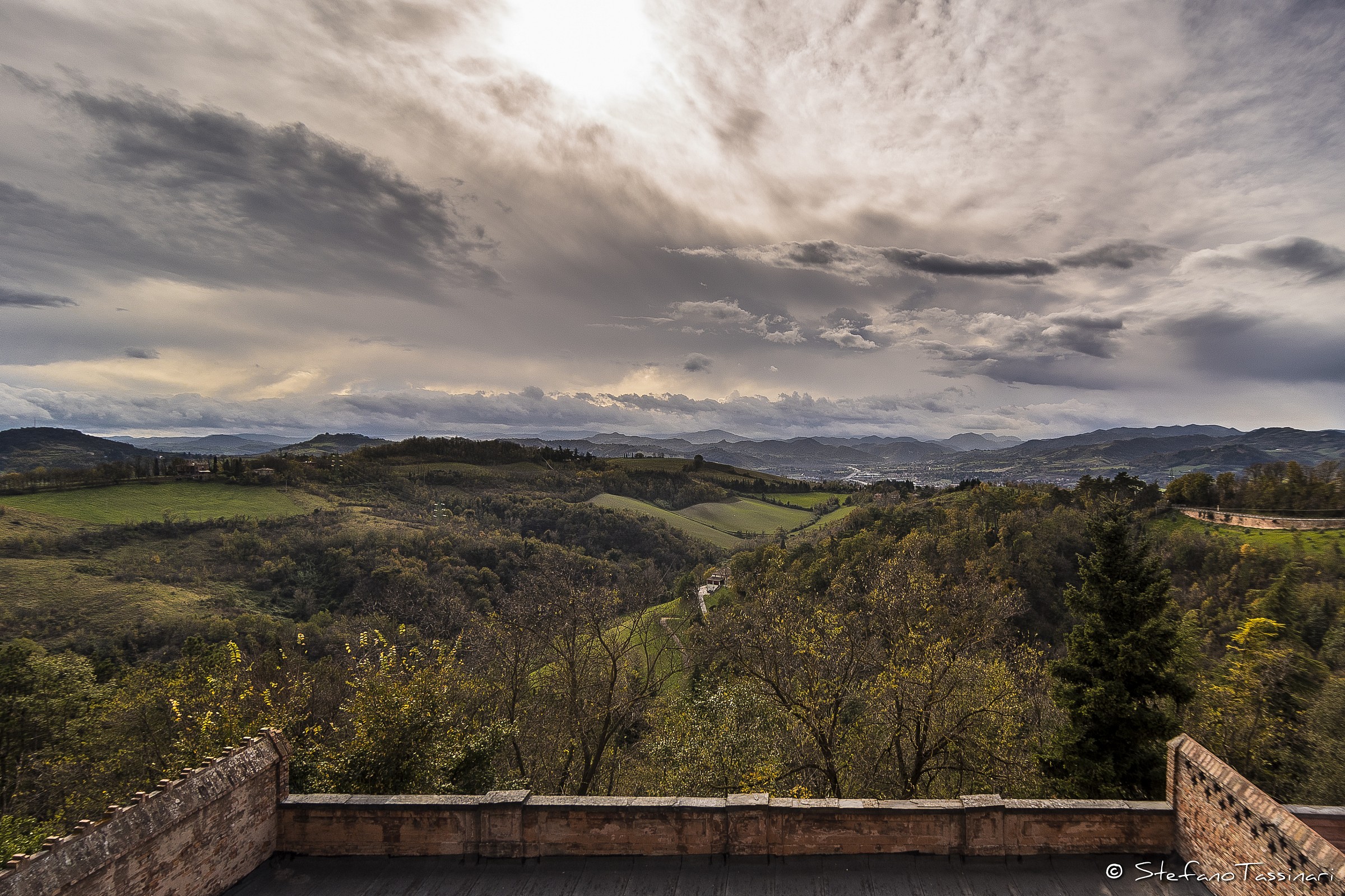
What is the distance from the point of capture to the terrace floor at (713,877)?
9.61 m

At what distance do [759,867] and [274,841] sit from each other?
935 centimetres

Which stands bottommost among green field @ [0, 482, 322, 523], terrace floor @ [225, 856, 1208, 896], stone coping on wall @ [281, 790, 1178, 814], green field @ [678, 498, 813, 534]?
green field @ [678, 498, 813, 534]

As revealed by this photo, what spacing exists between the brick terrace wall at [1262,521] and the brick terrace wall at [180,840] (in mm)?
84182

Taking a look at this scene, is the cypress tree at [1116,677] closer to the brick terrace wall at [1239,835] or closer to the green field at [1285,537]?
the brick terrace wall at [1239,835]

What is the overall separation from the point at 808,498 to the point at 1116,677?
17211 centimetres

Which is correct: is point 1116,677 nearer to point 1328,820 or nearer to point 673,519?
point 1328,820

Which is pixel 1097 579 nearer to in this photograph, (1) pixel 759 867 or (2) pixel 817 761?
(2) pixel 817 761

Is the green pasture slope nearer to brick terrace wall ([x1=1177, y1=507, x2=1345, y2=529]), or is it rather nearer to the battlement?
brick terrace wall ([x1=1177, y1=507, x2=1345, y2=529])

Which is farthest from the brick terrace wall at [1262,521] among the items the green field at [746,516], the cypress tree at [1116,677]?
the green field at [746,516]

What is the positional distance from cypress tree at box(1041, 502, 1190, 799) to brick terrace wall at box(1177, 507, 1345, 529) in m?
58.3

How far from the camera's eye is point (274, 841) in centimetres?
1030

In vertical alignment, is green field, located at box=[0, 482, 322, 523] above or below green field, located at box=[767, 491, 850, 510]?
above

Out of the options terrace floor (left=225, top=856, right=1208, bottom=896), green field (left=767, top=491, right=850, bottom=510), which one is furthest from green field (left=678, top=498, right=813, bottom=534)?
terrace floor (left=225, top=856, right=1208, bottom=896)

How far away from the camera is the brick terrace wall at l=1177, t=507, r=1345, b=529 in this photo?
176ft
